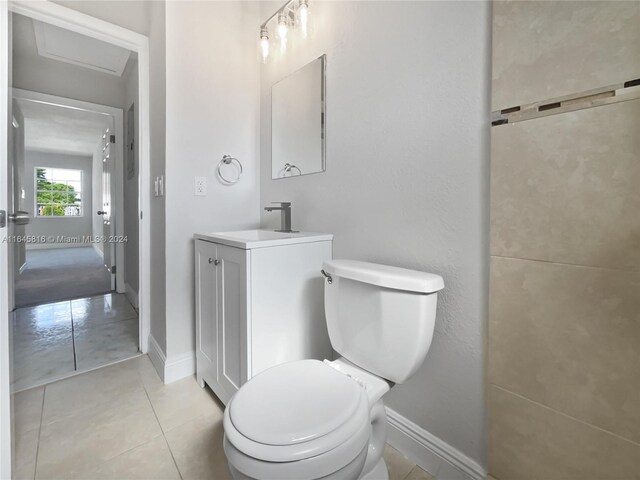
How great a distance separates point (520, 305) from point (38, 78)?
3.88 m

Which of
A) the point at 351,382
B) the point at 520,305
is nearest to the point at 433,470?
the point at 351,382

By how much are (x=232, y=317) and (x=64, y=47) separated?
2.77m

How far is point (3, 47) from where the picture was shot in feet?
2.97

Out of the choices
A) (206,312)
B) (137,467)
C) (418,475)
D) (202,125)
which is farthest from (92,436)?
(202,125)

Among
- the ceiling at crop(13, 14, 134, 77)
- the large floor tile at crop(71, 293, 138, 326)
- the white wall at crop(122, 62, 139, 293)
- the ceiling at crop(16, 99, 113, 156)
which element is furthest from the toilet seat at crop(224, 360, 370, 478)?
the ceiling at crop(16, 99, 113, 156)

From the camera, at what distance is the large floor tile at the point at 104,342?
1829 millimetres

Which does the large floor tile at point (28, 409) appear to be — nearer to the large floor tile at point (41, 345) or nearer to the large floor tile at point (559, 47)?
the large floor tile at point (41, 345)

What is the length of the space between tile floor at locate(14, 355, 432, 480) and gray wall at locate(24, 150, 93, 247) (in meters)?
6.19

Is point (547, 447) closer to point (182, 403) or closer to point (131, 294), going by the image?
point (182, 403)

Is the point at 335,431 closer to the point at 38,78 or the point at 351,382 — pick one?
the point at 351,382

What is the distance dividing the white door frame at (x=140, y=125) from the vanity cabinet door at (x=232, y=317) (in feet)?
2.25

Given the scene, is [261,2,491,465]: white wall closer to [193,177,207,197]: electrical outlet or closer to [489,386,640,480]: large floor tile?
[489,386,640,480]: large floor tile

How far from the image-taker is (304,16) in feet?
4.74

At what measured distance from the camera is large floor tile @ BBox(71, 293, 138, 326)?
2.48m
